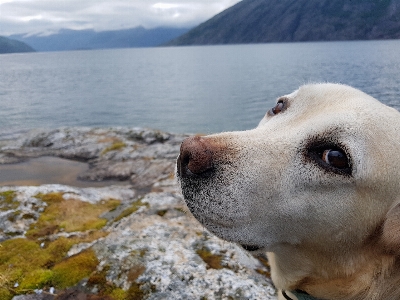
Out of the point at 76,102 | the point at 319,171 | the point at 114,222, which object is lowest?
the point at 76,102

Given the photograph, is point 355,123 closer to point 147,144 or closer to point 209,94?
point 147,144

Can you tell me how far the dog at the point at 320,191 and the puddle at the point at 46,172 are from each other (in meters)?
27.1

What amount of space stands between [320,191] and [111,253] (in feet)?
25.6

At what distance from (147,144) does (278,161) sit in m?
36.7

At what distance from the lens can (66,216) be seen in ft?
55.3

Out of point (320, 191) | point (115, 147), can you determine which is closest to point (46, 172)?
point (115, 147)

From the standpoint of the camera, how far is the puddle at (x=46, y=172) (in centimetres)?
3203

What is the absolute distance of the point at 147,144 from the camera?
134ft

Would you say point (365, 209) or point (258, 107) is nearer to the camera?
point (365, 209)

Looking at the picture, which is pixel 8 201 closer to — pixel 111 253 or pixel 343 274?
pixel 111 253

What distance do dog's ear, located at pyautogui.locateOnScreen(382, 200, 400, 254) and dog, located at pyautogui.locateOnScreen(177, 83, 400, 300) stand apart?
0.5 inches

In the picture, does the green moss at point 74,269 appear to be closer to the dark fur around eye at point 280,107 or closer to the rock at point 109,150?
the dark fur around eye at point 280,107

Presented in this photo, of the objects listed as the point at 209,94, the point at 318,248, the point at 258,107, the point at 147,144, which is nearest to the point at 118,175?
the point at 147,144

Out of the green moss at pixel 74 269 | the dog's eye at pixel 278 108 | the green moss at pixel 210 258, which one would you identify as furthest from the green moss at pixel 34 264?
the dog's eye at pixel 278 108
